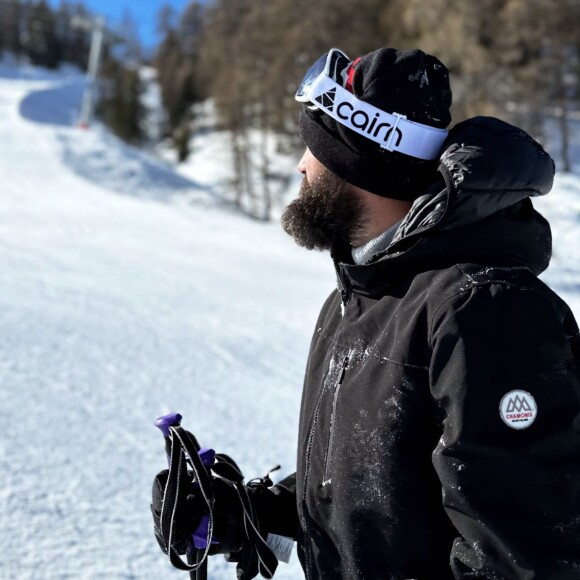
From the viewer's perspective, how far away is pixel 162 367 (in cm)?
503

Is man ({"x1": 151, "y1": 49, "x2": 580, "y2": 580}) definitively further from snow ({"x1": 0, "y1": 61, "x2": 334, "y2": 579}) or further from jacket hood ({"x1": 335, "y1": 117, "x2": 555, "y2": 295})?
snow ({"x1": 0, "y1": 61, "x2": 334, "y2": 579})

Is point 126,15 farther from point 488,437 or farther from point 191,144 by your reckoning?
point 488,437

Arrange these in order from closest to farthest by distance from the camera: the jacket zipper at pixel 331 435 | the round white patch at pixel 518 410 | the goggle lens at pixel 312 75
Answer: the round white patch at pixel 518 410 < the jacket zipper at pixel 331 435 < the goggle lens at pixel 312 75

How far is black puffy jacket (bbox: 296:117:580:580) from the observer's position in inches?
45.2

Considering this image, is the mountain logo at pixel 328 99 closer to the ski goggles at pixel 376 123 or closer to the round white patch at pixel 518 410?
the ski goggles at pixel 376 123

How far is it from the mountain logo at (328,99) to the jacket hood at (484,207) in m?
0.38

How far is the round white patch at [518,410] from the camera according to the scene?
3.74ft

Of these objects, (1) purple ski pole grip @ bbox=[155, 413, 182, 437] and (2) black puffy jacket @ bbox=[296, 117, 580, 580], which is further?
(1) purple ski pole grip @ bbox=[155, 413, 182, 437]

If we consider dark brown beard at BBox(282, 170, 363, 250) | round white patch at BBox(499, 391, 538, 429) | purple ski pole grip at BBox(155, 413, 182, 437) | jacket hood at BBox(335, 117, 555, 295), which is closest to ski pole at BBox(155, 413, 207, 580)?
purple ski pole grip at BBox(155, 413, 182, 437)

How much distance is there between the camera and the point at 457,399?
1.16 metres

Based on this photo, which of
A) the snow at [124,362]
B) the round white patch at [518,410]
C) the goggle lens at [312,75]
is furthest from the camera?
the snow at [124,362]

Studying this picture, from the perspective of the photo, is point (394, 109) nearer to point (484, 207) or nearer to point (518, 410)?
point (484, 207)

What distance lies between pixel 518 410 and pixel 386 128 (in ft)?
2.45

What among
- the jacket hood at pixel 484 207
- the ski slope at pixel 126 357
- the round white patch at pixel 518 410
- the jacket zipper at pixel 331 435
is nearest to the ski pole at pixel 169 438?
the jacket zipper at pixel 331 435
